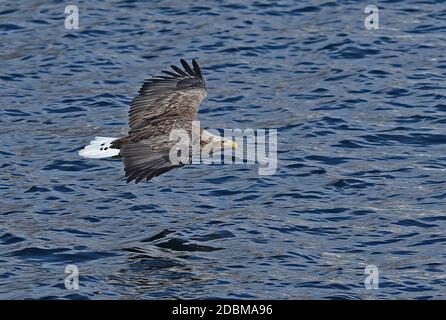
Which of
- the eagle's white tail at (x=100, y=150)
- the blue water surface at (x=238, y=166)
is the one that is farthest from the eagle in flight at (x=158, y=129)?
the blue water surface at (x=238, y=166)

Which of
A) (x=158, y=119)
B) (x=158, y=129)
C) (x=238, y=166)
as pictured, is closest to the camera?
(x=158, y=129)

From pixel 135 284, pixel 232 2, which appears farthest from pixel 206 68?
pixel 135 284

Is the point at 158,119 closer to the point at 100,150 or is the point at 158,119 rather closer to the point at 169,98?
the point at 169,98

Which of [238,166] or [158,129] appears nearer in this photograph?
[158,129]

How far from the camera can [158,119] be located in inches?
581

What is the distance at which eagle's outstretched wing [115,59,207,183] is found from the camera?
44.0 feet

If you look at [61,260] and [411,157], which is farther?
[411,157]

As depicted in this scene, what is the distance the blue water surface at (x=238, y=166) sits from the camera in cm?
1343

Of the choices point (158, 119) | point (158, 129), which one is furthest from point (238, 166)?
point (158, 129)

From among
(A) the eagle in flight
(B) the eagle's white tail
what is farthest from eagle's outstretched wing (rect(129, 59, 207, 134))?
(B) the eagle's white tail

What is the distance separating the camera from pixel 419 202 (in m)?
15.2

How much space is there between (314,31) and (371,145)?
14.6 feet

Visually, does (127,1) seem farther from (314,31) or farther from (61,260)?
(61,260)

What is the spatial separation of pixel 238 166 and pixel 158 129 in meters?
2.53
